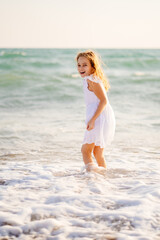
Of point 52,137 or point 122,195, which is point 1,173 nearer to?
point 122,195

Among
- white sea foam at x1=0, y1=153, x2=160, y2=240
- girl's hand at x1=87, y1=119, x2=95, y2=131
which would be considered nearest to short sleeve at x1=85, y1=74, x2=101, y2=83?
girl's hand at x1=87, y1=119, x2=95, y2=131

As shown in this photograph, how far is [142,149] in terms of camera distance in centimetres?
551

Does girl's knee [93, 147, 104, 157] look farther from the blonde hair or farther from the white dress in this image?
the blonde hair

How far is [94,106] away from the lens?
3.84 m

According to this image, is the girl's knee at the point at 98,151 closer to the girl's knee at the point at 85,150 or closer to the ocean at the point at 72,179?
the girl's knee at the point at 85,150

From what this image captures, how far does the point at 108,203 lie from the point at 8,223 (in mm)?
943

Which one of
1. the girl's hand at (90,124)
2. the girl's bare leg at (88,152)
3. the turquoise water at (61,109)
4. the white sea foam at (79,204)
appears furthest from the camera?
the turquoise water at (61,109)

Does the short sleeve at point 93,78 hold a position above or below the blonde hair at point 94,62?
below

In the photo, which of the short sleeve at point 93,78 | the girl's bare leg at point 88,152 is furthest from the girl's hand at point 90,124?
the short sleeve at point 93,78

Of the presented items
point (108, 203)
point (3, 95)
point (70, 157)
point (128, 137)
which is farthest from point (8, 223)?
point (3, 95)

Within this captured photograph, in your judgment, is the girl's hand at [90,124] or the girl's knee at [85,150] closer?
the girl's hand at [90,124]

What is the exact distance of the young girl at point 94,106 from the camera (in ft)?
12.4

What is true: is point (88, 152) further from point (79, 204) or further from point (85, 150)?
point (79, 204)

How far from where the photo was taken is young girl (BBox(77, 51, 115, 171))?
3.77m
